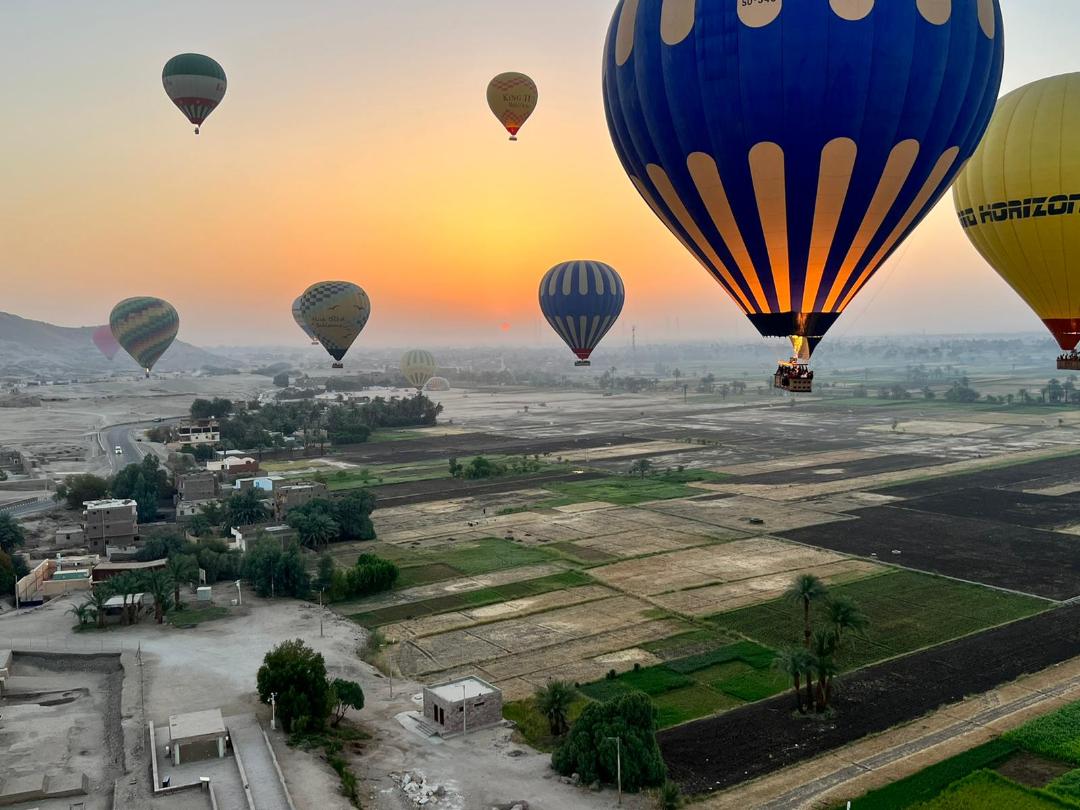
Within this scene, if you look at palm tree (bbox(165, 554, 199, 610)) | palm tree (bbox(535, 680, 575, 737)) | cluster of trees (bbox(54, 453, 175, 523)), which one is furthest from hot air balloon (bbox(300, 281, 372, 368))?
palm tree (bbox(535, 680, 575, 737))

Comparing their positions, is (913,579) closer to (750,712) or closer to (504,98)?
(750,712)

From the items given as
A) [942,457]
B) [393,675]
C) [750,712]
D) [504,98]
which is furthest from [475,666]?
[942,457]

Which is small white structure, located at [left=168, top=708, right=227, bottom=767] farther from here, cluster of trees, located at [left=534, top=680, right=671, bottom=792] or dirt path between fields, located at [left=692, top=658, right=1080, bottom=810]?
dirt path between fields, located at [left=692, top=658, right=1080, bottom=810]

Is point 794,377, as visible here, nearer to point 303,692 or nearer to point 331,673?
point 303,692

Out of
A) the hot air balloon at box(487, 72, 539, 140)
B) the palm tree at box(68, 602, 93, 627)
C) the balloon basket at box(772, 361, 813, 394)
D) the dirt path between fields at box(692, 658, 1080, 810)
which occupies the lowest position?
the dirt path between fields at box(692, 658, 1080, 810)

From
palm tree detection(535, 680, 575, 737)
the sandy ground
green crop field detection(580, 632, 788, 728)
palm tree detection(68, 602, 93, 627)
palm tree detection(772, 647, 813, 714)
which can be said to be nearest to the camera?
the sandy ground

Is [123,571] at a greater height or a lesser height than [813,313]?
lesser

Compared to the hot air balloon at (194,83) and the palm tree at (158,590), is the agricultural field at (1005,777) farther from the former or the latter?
the hot air balloon at (194,83)

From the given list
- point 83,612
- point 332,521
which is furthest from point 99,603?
point 332,521
